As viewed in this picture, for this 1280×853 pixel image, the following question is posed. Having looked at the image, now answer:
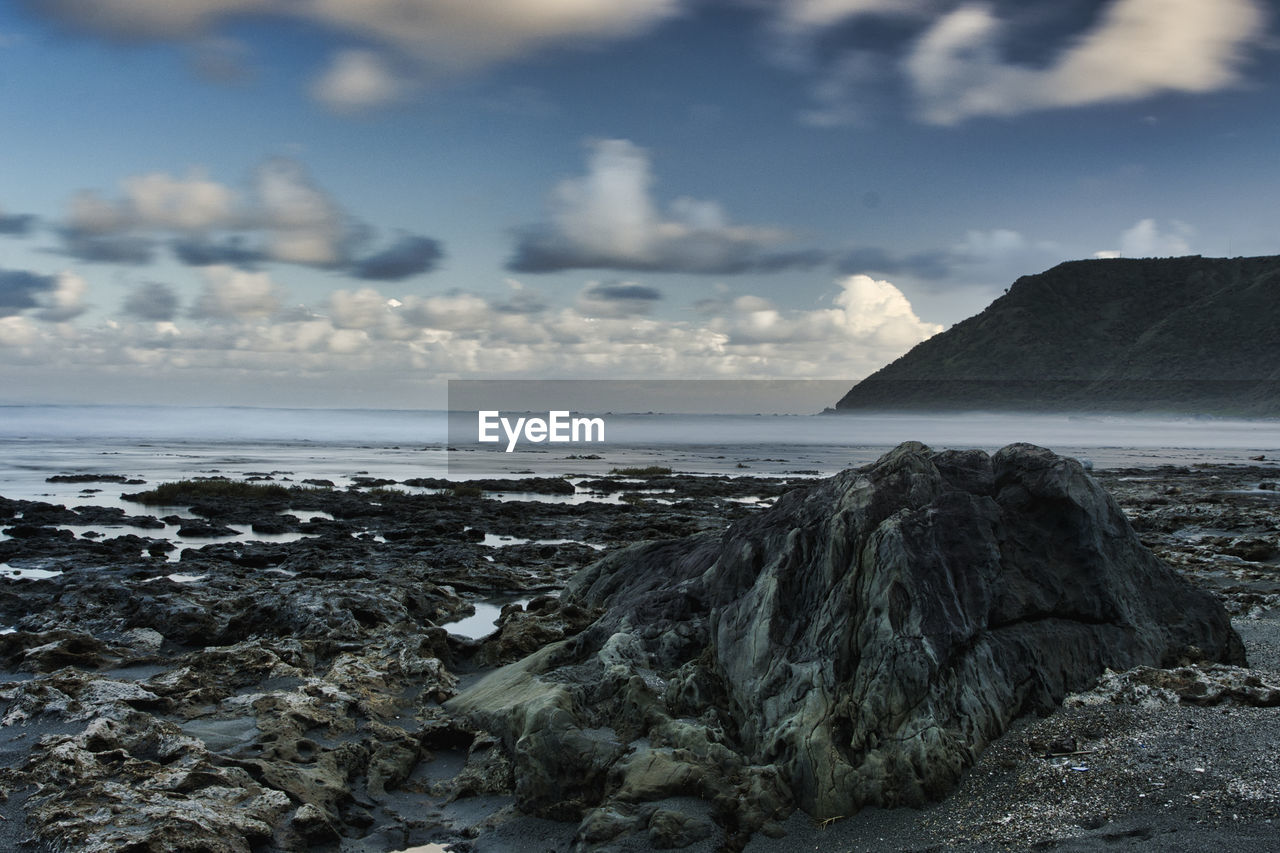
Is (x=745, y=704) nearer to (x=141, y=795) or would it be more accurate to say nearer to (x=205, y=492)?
(x=141, y=795)

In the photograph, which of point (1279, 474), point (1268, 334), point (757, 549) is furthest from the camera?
point (1268, 334)

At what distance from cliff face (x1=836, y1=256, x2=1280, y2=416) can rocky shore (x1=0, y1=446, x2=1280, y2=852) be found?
470 feet

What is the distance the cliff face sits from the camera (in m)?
134

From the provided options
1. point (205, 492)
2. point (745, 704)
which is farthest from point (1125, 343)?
point (745, 704)

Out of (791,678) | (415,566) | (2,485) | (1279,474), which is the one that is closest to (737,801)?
(791,678)

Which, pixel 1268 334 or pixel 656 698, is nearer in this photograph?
pixel 656 698

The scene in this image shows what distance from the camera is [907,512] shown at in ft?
24.9

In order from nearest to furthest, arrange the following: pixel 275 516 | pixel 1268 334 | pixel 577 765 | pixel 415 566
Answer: pixel 577 765, pixel 415 566, pixel 275 516, pixel 1268 334

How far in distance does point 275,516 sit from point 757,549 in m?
21.9

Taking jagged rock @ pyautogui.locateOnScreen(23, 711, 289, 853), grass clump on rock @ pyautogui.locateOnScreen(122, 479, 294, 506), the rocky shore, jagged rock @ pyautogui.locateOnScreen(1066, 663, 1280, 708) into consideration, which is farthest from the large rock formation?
grass clump on rock @ pyautogui.locateOnScreen(122, 479, 294, 506)

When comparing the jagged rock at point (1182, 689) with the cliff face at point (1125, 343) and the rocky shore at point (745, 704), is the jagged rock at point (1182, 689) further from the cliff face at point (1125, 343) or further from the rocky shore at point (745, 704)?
the cliff face at point (1125, 343)

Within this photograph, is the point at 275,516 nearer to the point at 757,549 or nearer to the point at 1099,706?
the point at 757,549

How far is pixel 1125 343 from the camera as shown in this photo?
161 meters

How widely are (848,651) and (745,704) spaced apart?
1018 mm
